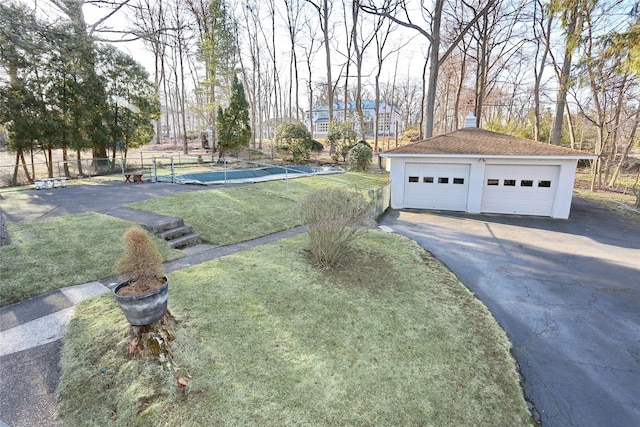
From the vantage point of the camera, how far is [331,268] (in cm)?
632

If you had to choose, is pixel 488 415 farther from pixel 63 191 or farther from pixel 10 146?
pixel 10 146

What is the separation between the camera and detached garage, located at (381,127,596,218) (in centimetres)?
1136

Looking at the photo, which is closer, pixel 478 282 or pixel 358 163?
pixel 478 282

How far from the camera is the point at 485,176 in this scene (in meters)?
12.2

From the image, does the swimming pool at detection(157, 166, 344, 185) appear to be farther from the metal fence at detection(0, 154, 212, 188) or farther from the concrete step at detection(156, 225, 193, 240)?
the concrete step at detection(156, 225, 193, 240)

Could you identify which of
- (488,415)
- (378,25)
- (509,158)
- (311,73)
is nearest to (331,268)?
(488,415)

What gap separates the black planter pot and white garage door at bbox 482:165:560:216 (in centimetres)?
1201

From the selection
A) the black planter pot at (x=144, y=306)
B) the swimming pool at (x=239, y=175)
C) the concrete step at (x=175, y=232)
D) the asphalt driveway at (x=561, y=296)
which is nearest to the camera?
the black planter pot at (x=144, y=306)

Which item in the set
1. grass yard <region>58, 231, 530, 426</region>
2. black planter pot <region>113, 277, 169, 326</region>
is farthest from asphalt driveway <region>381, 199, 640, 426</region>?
black planter pot <region>113, 277, 169, 326</region>

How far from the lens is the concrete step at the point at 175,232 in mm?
7391

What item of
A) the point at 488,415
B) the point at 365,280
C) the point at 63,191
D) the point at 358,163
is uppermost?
the point at 358,163

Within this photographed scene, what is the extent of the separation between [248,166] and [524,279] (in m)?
17.8

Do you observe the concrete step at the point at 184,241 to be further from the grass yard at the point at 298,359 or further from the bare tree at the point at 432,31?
the bare tree at the point at 432,31

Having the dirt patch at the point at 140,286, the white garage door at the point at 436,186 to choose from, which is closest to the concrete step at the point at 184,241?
the dirt patch at the point at 140,286
